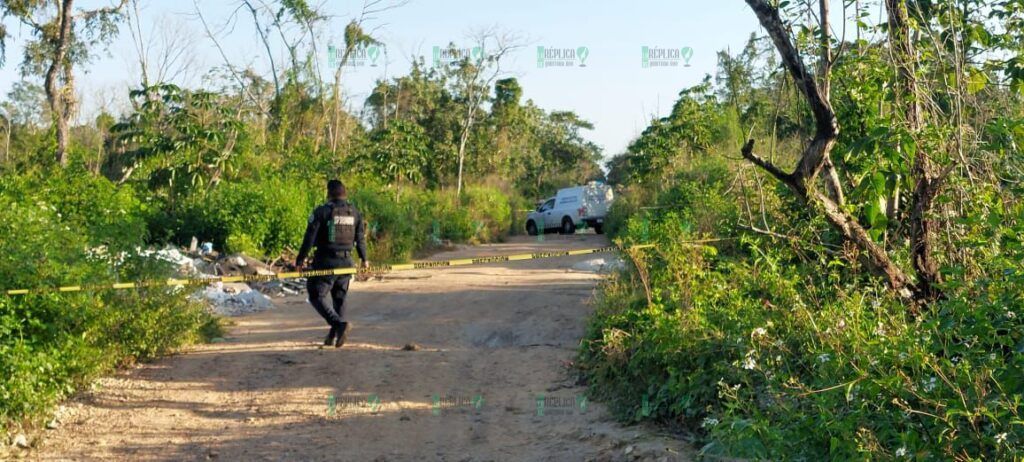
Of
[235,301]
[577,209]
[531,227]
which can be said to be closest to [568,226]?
[577,209]

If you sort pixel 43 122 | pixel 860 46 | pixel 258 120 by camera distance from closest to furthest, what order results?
1. pixel 860 46
2. pixel 258 120
3. pixel 43 122

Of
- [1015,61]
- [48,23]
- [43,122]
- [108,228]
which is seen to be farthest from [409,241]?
[43,122]

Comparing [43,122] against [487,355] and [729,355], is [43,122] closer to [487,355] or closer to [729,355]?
[487,355]

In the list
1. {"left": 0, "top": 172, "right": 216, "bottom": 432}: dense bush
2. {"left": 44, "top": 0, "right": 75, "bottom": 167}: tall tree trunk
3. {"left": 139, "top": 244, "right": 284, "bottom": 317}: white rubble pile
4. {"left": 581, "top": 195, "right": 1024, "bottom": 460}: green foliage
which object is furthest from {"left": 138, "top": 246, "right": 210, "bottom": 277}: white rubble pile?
{"left": 44, "top": 0, "right": 75, "bottom": 167}: tall tree trunk

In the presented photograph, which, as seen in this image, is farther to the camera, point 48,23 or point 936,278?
point 48,23

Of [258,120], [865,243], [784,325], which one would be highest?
[258,120]

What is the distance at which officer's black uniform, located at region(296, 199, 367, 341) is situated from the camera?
935 cm

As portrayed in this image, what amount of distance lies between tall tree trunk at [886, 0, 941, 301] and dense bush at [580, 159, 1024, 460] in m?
0.43

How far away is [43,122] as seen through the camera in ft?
150

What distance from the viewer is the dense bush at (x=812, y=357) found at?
3.70 m

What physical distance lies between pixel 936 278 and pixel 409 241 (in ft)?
47.5

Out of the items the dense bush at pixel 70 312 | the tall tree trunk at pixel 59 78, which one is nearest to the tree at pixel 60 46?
the tall tree trunk at pixel 59 78

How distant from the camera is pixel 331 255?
948 cm

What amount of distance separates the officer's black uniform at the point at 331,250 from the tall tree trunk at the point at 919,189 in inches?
210
